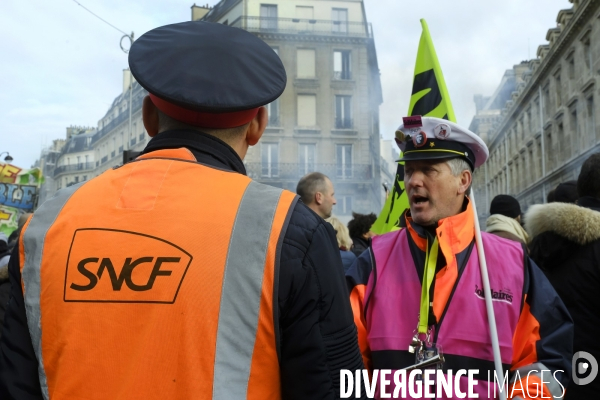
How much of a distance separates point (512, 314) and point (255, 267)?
122cm

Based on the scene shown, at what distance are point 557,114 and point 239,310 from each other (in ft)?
99.0

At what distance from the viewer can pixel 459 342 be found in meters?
1.98

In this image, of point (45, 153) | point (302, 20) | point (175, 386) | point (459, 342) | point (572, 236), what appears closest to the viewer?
point (175, 386)

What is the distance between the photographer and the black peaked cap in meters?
1.25

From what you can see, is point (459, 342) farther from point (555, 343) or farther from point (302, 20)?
point (302, 20)

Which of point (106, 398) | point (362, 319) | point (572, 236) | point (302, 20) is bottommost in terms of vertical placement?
point (106, 398)

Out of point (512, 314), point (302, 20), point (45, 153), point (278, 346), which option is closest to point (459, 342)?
point (512, 314)

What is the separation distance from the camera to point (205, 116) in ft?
4.25

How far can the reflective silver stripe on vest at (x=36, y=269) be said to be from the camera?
1198 mm

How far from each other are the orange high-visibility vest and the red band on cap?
16cm

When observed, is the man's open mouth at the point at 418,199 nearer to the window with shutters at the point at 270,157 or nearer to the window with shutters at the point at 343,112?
the window with shutters at the point at 270,157

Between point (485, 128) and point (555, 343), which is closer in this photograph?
point (555, 343)

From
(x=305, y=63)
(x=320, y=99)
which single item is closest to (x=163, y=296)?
(x=320, y=99)

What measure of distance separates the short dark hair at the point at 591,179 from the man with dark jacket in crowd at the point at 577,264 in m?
0.35
